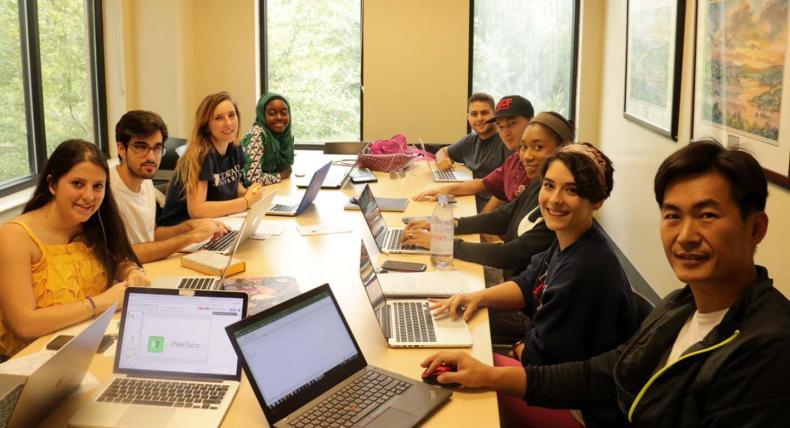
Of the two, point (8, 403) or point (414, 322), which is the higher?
point (8, 403)

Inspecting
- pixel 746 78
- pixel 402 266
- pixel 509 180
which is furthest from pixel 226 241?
pixel 746 78

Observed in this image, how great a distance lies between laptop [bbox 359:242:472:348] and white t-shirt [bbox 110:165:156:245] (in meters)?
1.22

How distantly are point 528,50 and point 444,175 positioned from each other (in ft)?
7.17

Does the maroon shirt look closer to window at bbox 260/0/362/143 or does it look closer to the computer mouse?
the computer mouse

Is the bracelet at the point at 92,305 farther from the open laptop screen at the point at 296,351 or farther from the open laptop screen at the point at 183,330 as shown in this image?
the open laptop screen at the point at 296,351

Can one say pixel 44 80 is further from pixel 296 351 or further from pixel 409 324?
pixel 296 351

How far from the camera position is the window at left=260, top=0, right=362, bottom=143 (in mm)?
6434

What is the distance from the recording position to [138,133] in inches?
114

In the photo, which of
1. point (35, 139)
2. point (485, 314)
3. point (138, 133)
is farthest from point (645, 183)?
point (35, 139)

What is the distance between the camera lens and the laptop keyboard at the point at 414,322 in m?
2.02

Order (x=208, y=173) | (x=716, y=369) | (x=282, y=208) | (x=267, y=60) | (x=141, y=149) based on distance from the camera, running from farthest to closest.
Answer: (x=267, y=60), (x=282, y=208), (x=208, y=173), (x=141, y=149), (x=716, y=369)

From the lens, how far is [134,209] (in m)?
2.95

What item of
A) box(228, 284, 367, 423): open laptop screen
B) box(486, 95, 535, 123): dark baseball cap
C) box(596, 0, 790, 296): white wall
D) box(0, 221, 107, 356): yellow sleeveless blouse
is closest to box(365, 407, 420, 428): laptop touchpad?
box(228, 284, 367, 423): open laptop screen

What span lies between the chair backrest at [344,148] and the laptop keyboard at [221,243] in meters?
2.63
